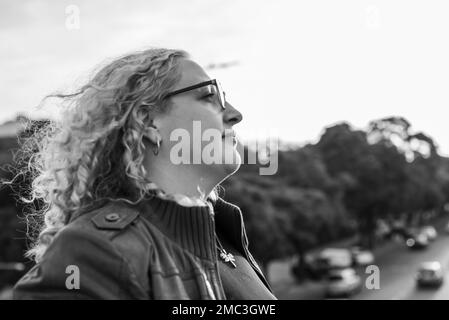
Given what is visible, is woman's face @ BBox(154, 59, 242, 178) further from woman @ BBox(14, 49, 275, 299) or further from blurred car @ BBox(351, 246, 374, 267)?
blurred car @ BBox(351, 246, 374, 267)

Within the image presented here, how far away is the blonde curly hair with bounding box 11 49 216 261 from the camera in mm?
1896

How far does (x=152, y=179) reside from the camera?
1919mm

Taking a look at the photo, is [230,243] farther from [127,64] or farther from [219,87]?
[127,64]

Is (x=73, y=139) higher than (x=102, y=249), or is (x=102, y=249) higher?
(x=73, y=139)

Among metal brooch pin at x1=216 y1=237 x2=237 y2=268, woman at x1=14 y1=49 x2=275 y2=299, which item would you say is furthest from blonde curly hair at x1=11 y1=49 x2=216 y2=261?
metal brooch pin at x1=216 y1=237 x2=237 y2=268

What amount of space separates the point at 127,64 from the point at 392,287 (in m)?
29.2

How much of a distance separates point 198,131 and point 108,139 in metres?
0.27

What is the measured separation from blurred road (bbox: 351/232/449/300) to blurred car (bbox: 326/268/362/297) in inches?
19.8

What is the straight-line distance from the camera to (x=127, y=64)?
2035 millimetres

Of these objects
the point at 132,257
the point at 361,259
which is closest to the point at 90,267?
the point at 132,257
